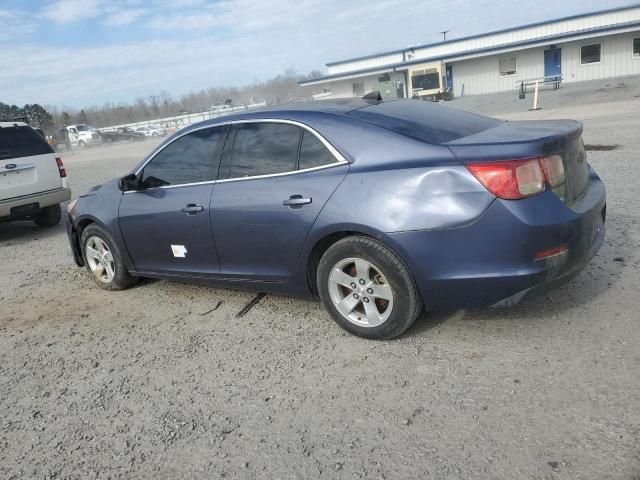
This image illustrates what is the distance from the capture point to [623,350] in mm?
3256

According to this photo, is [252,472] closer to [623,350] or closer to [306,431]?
[306,431]

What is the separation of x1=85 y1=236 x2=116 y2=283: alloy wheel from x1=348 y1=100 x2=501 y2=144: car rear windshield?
2.98m

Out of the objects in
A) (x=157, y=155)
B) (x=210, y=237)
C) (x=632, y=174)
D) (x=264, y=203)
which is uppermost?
(x=157, y=155)

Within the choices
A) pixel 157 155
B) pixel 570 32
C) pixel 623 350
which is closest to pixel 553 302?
pixel 623 350

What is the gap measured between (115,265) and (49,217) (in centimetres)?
482

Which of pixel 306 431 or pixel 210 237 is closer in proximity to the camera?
pixel 306 431

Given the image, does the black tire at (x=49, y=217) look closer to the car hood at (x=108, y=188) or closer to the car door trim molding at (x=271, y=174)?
the car hood at (x=108, y=188)

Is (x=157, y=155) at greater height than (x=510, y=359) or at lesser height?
greater

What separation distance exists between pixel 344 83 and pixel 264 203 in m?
46.2

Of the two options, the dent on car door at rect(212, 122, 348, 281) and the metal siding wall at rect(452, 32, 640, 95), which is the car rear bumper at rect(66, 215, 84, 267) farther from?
the metal siding wall at rect(452, 32, 640, 95)

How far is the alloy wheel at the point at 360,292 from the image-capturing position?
3578mm

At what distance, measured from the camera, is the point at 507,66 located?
1560 inches

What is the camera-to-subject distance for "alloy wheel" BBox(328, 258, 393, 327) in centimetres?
358

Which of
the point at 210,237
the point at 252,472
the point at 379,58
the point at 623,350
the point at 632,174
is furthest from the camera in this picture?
the point at 379,58
